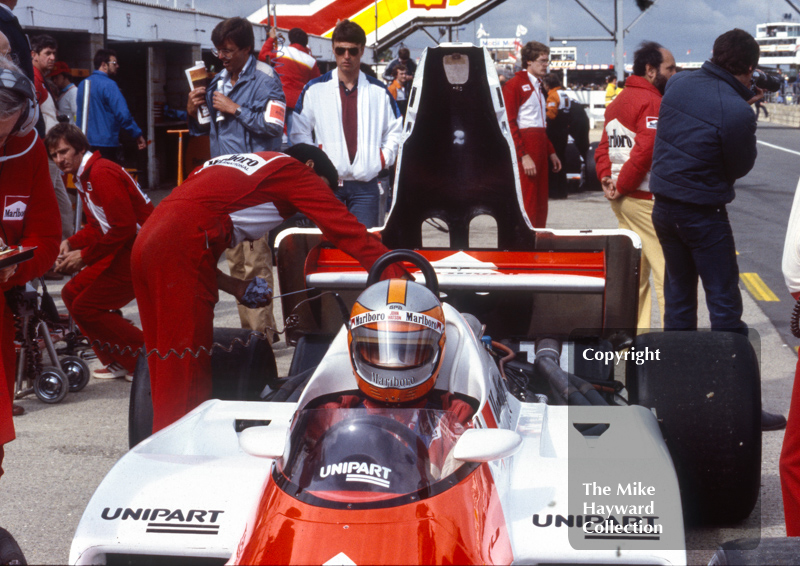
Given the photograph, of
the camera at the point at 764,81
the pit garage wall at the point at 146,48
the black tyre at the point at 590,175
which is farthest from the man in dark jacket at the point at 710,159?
the black tyre at the point at 590,175

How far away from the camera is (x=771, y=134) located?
29.2m

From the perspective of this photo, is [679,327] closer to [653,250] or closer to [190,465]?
[653,250]

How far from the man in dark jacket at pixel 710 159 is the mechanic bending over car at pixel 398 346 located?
214cm

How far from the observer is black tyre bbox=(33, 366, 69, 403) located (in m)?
5.23

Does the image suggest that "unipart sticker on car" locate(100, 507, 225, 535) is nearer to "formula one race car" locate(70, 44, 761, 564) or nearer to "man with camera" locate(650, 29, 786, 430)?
"formula one race car" locate(70, 44, 761, 564)

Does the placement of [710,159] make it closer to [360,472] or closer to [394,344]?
[394,344]

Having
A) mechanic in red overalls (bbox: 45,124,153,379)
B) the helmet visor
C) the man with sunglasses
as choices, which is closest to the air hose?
the helmet visor

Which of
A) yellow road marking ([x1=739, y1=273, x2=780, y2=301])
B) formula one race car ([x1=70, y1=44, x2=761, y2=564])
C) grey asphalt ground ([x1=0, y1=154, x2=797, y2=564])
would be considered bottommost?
grey asphalt ground ([x1=0, y1=154, x2=797, y2=564])

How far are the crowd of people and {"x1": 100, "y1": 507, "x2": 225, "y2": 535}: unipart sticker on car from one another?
0.44m

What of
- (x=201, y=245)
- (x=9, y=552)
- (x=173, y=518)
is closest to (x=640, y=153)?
(x=201, y=245)

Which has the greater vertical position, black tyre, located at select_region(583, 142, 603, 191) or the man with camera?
the man with camera

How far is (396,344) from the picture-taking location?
9.00 feet

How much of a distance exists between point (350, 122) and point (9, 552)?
4.25m

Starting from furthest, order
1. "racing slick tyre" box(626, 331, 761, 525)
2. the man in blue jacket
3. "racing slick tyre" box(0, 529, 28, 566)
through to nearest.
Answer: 1. the man in blue jacket
2. "racing slick tyre" box(626, 331, 761, 525)
3. "racing slick tyre" box(0, 529, 28, 566)
